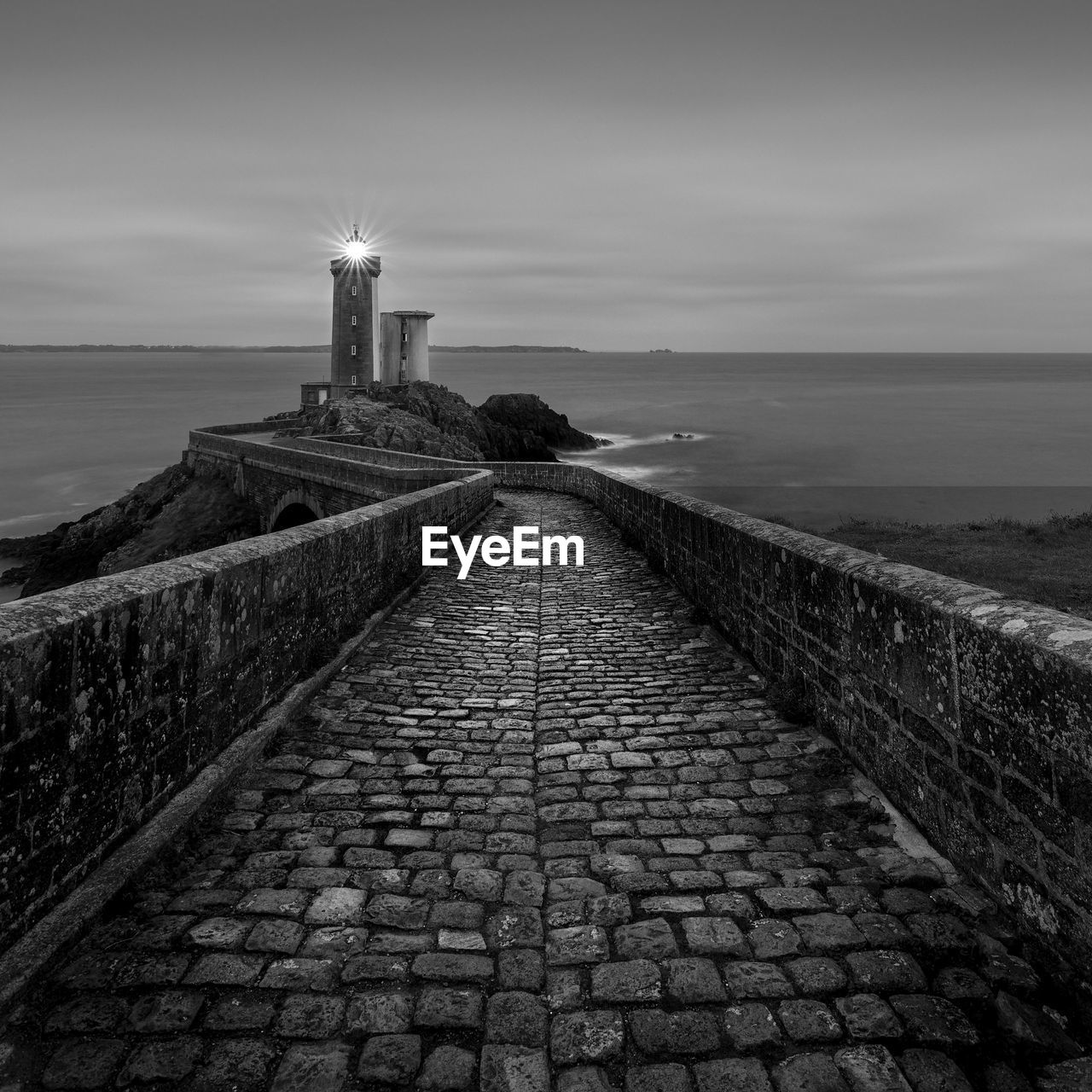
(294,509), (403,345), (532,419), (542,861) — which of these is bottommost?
(294,509)

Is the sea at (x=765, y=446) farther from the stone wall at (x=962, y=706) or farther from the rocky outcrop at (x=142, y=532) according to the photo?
the stone wall at (x=962, y=706)

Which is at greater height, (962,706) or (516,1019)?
(962,706)

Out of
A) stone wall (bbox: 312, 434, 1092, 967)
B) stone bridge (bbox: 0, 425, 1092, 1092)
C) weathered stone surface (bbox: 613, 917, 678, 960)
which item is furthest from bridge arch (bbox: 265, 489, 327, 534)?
weathered stone surface (bbox: 613, 917, 678, 960)

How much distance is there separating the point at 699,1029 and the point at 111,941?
1.93 metres

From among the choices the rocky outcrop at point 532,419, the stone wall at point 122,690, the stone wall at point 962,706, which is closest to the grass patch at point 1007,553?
the stone wall at point 962,706

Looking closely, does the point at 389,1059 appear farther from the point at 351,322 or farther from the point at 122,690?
the point at 351,322

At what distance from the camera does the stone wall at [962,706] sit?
7.47 feet

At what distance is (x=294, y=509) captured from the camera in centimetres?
2619

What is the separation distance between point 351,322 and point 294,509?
Answer: 30.2m

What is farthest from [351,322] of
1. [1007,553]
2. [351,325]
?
[1007,553]

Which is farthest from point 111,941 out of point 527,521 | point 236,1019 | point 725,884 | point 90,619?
point 527,521

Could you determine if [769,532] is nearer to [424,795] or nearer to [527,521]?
[424,795]

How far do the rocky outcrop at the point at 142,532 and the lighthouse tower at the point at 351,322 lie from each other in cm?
1742

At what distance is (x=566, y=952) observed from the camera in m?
2.48
